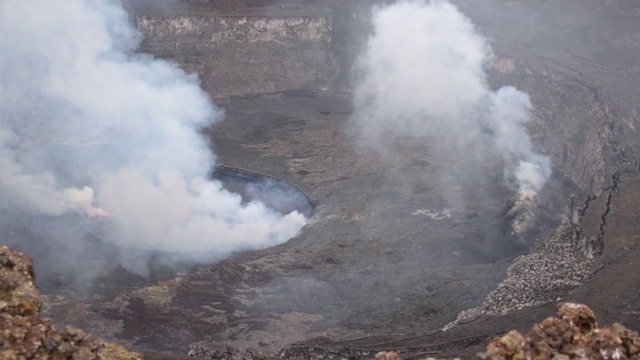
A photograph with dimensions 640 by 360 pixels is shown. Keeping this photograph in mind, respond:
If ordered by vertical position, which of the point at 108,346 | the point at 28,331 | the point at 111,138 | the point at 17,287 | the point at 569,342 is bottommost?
the point at 569,342

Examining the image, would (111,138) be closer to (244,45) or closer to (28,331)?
(244,45)

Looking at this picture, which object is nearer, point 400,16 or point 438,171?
point 438,171

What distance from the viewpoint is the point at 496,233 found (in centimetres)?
1989

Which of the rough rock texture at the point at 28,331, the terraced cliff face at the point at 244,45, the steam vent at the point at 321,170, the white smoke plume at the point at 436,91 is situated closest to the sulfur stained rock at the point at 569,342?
the steam vent at the point at 321,170

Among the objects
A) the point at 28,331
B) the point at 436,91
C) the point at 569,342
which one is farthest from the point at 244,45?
the point at 569,342

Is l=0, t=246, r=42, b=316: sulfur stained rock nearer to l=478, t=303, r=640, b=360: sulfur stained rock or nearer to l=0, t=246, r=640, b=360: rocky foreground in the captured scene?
l=0, t=246, r=640, b=360: rocky foreground

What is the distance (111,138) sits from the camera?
26.0m

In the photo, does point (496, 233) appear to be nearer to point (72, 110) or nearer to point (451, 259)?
point (451, 259)

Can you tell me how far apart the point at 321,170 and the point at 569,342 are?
17901 millimetres

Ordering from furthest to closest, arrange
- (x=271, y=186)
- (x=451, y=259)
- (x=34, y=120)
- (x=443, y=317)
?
(x=34, y=120) < (x=271, y=186) < (x=451, y=259) < (x=443, y=317)

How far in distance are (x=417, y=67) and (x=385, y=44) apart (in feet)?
9.66

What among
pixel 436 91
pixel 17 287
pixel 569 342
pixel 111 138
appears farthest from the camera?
pixel 436 91

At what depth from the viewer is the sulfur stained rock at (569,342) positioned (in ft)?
23.5

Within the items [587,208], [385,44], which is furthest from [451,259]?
[385,44]
